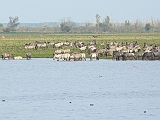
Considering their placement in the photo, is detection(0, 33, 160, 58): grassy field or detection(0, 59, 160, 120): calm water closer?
detection(0, 59, 160, 120): calm water

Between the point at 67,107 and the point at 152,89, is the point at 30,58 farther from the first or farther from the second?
the point at 67,107

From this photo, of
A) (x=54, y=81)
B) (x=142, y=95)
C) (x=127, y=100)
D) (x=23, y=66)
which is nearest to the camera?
(x=127, y=100)

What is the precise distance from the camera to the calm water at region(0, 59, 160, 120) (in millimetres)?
18278

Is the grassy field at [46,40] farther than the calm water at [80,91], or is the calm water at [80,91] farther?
the grassy field at [46,40]

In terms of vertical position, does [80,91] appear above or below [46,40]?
above

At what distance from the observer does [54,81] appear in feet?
92.3

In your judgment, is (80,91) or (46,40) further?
(46,40)

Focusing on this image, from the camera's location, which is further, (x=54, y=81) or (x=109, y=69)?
(x=109, y=69)

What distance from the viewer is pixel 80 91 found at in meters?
23.8

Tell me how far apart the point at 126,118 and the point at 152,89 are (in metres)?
7.24

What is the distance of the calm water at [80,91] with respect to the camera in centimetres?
1828

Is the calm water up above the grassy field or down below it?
above

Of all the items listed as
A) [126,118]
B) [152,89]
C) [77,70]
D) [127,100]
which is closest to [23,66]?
[77,70]

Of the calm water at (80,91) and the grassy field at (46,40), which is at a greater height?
the calm water at (80,91)
